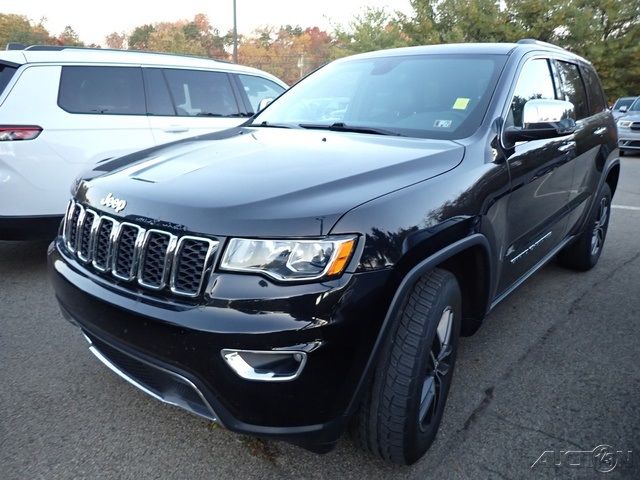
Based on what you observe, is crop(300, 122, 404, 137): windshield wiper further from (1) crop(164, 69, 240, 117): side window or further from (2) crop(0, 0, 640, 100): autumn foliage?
(2) crop(0, 0, 640, 100): autumn foliage

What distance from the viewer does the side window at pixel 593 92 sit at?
4.20m

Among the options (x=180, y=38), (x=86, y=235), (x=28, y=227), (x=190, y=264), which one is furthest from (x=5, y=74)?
(x=180, y=38)

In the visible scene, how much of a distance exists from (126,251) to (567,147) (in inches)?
110

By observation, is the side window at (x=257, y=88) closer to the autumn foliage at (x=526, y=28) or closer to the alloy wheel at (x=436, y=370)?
the alloy wheel at (x=436, y=370)

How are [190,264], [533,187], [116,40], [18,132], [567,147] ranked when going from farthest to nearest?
1. [116,40]
2. [18,132]
3. [567,147]
4. [533,187]
5. [190,264]

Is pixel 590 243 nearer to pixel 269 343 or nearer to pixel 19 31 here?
pixel 269 343

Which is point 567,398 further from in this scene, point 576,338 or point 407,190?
point 407,190

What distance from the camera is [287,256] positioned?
68.5 inches

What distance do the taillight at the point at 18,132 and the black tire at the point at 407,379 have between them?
3408 millimetres

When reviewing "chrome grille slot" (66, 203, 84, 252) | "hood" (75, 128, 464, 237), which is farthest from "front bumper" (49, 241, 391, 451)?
"chrome grille slot" (66, 203, 84, 252)

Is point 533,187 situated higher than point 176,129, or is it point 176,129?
point 533,187

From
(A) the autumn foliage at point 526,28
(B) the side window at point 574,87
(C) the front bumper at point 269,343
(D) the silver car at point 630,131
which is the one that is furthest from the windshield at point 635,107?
(C) the front bumper at point 269,343

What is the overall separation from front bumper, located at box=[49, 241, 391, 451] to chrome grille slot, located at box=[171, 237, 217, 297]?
0.16 ft

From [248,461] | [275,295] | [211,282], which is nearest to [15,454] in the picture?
[248,461]
